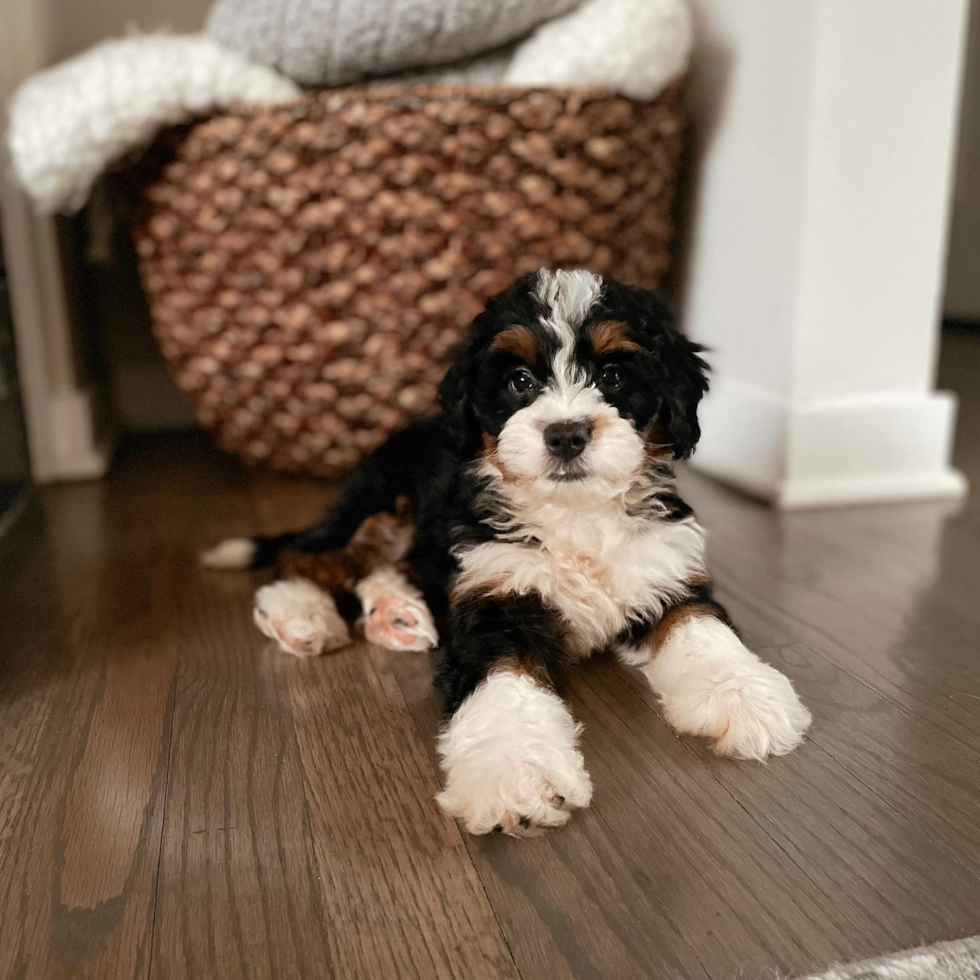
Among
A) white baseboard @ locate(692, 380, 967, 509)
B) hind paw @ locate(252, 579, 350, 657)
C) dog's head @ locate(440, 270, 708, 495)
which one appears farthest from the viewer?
white baseboard @ locate(692, 380, 967, 509)

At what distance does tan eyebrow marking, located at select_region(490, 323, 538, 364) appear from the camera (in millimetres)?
1395

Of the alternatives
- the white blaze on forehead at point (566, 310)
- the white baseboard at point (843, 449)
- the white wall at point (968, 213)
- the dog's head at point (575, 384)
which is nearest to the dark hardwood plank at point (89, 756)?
the dog's head at point (575, 384)

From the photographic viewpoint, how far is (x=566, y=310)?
140 cm

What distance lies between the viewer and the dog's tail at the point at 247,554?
6.68 ft

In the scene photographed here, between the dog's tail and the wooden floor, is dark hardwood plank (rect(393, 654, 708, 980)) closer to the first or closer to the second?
the wooden floor

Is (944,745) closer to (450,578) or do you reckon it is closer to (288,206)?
(450,578)

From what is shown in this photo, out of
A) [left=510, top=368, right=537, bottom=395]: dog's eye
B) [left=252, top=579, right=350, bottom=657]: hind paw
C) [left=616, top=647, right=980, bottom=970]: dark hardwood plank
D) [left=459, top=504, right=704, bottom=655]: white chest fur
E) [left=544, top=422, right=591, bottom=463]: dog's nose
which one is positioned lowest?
[left=616, top=647, right=980, bottom=970]: dark hardwood plank

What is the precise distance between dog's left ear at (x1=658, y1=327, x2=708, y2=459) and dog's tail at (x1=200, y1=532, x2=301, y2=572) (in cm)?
94

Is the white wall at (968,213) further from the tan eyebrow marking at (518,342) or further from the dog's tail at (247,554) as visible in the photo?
the tan eyebrow marking at (518,342)

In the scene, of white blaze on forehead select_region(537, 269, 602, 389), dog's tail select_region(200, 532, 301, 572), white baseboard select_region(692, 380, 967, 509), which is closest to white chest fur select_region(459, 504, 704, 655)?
white blaze on forehead select_region(537, 269, 602, 389)

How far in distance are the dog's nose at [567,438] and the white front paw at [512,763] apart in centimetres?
33

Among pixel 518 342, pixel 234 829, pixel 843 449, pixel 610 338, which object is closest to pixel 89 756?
pixel 234 829

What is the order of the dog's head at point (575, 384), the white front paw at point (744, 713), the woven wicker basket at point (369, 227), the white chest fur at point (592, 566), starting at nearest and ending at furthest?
the white front paw at point (744, 713), the dog's head at point (575, 384), the white chest fur at point (592, 566), the woven wicker basket at point (369, 227)

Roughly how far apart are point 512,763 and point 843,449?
5.44 feet
